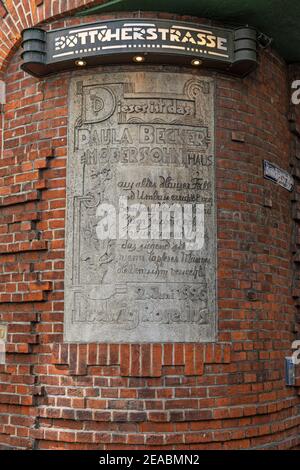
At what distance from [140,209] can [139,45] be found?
1.35 m

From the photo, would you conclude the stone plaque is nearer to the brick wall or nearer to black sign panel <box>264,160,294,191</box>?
the brick wall

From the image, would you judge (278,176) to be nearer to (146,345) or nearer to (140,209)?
(140,209)

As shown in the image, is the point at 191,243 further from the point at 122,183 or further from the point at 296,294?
the point at 296,294

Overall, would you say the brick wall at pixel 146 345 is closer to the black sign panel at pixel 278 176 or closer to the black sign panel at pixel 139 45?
the black sign panel at pixel 278 176

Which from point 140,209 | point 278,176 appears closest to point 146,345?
point 140,209

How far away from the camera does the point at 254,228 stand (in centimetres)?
548

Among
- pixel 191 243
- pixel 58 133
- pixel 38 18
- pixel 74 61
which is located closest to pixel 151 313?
pixel 191 243

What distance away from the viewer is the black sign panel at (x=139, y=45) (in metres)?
5.09

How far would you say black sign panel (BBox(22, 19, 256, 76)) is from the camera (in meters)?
5.09

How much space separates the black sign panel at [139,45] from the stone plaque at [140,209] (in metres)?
0.20

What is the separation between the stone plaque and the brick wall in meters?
0.11

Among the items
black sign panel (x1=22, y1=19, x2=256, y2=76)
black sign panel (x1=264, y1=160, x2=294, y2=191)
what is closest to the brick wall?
black sign panel (x1=264, y1=160, x2=294, y2=191)

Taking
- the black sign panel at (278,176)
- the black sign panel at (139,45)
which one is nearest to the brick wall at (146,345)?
the black sign panel at (278,176)

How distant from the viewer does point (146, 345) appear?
4934 millimetres
